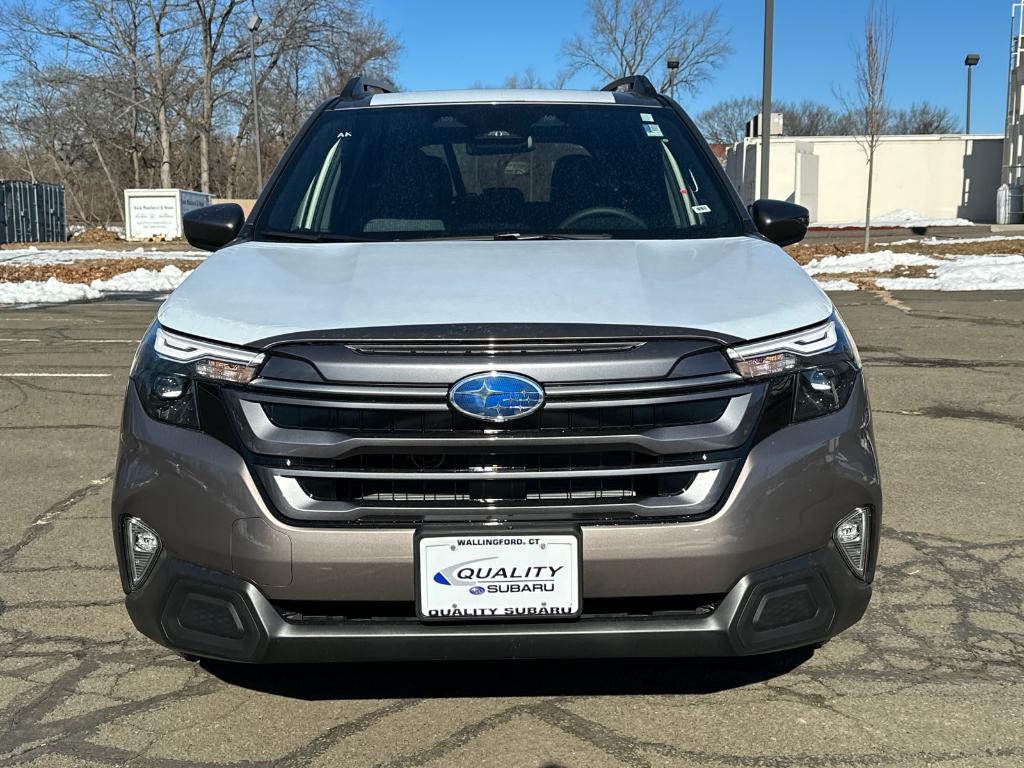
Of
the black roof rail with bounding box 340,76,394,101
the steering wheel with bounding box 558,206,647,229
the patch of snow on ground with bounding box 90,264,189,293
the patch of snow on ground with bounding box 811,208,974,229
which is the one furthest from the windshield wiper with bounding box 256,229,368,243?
the patch of snow on ground with bounding box 811,208,974,229

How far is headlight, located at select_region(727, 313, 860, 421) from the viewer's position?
260 centimetres

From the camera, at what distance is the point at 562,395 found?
2510mm

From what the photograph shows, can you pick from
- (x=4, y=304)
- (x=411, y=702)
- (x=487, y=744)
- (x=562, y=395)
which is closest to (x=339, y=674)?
(x=411, y=702)

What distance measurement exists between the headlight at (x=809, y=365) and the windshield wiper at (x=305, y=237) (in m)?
1.49

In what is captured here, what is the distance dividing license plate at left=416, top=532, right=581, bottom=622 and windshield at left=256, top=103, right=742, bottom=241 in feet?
4.65

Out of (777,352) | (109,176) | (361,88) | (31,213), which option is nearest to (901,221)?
(31,213)

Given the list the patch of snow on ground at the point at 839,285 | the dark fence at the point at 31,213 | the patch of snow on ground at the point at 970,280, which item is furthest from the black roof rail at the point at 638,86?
the dark fence at the point at 31,213

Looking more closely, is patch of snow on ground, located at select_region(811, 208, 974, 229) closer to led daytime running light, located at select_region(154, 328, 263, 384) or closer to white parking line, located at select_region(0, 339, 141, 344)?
white parking line, located at select_region(0, 339, 141, 344)

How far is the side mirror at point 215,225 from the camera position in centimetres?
398

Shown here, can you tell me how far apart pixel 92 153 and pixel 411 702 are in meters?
59.9

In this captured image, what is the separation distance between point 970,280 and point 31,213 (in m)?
33.3

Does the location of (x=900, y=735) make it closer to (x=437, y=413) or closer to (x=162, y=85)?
(x=437, y=413)

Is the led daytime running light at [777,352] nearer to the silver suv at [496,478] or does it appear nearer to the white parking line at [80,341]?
the silver suv at [496,478]

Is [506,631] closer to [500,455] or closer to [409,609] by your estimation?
[409,609]
